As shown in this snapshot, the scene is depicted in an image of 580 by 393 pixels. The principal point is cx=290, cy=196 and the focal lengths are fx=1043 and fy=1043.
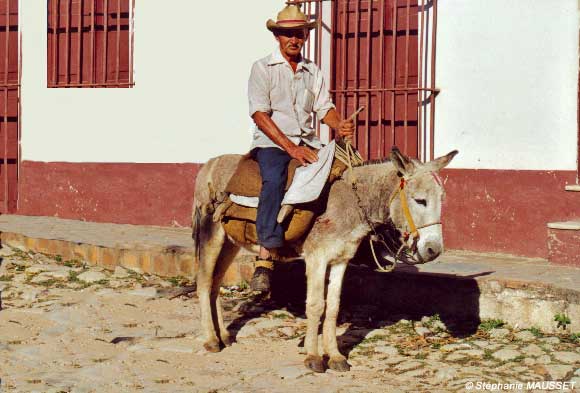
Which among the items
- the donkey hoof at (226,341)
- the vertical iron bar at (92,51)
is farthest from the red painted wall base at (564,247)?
the vertical iron bar at (92,51)

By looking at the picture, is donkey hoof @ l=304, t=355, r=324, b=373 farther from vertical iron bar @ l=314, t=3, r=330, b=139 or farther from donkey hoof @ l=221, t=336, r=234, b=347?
vertical iron bar @ l=314, t=3, r=330, b=139

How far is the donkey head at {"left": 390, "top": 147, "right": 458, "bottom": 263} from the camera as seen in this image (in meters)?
6.41

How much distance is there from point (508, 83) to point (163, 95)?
4.30m

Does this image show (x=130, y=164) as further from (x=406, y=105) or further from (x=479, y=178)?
(x=479, y=178)

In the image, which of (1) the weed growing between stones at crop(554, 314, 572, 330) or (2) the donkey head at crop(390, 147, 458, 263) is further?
(1) the weed growing between stones at crop(554, 314, 572, 330)

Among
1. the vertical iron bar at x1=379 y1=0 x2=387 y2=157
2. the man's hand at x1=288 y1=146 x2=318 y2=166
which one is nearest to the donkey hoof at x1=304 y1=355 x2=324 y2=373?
the man's hand at x1=288 y1=146 x2=318 y2=166

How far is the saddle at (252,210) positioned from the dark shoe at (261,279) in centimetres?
150

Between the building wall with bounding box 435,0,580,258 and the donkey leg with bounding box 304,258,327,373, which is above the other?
the building wall with bounding box 435,0,580,258

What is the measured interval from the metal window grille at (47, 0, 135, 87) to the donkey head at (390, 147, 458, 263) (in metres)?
6.65

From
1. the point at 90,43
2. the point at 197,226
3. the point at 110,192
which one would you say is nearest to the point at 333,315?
the point at 197,226

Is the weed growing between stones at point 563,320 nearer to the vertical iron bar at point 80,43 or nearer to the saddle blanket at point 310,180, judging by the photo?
the saddle blanket at point 310,180

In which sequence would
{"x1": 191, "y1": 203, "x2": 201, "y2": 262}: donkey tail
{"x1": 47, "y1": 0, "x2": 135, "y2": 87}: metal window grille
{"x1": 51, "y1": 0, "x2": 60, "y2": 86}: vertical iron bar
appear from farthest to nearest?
1. {"x1": 51, "y1": 0, "x2": 60, "y2": 86}: vertical iron bar
2. {"x1": 47, "y1": 0, "x2": 135, "y2": 87}: metal window grille
3. {"x1": 191, "y1": 203, "x2": 201, "y2": 262}: donkey tail

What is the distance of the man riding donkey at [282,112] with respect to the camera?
6.89 m

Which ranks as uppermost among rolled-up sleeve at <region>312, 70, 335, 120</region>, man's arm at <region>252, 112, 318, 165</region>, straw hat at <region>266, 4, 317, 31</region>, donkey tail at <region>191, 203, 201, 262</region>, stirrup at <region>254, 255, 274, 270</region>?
straw hat at <region>266, 4, 317, 31</region>
